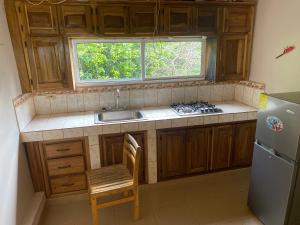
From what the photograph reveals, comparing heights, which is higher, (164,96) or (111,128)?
(164,96)

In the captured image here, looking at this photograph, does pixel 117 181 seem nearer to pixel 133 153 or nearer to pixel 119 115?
pixel 133 153

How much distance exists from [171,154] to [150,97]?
783 mm

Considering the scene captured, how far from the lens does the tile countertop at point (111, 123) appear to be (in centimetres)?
213

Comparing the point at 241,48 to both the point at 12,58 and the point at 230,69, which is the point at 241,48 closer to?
the point at 230,69

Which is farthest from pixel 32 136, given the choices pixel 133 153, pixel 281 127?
pixel 281 127

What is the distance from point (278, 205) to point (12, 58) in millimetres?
2738

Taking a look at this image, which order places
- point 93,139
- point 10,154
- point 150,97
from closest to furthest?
point 10,154, point 93,139, point 150,97

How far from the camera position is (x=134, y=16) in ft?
7.75

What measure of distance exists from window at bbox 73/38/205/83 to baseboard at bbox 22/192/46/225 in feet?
4.43

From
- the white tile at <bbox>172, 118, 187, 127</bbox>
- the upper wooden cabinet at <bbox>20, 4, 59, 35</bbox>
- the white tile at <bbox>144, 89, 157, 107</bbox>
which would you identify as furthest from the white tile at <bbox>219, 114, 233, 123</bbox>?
the upper wooden cabinet at <bbox>20, 4, 59, 35</bbox>

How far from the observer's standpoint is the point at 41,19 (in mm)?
2182

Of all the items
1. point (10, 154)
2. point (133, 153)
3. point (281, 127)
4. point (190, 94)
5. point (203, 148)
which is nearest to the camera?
point (281, 127)

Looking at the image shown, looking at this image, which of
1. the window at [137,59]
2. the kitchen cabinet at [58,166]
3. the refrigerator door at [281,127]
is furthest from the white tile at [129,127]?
the refrigerator door at [281,127]

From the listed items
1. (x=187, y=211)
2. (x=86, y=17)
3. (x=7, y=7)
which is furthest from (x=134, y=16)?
(x=187, y=211)
